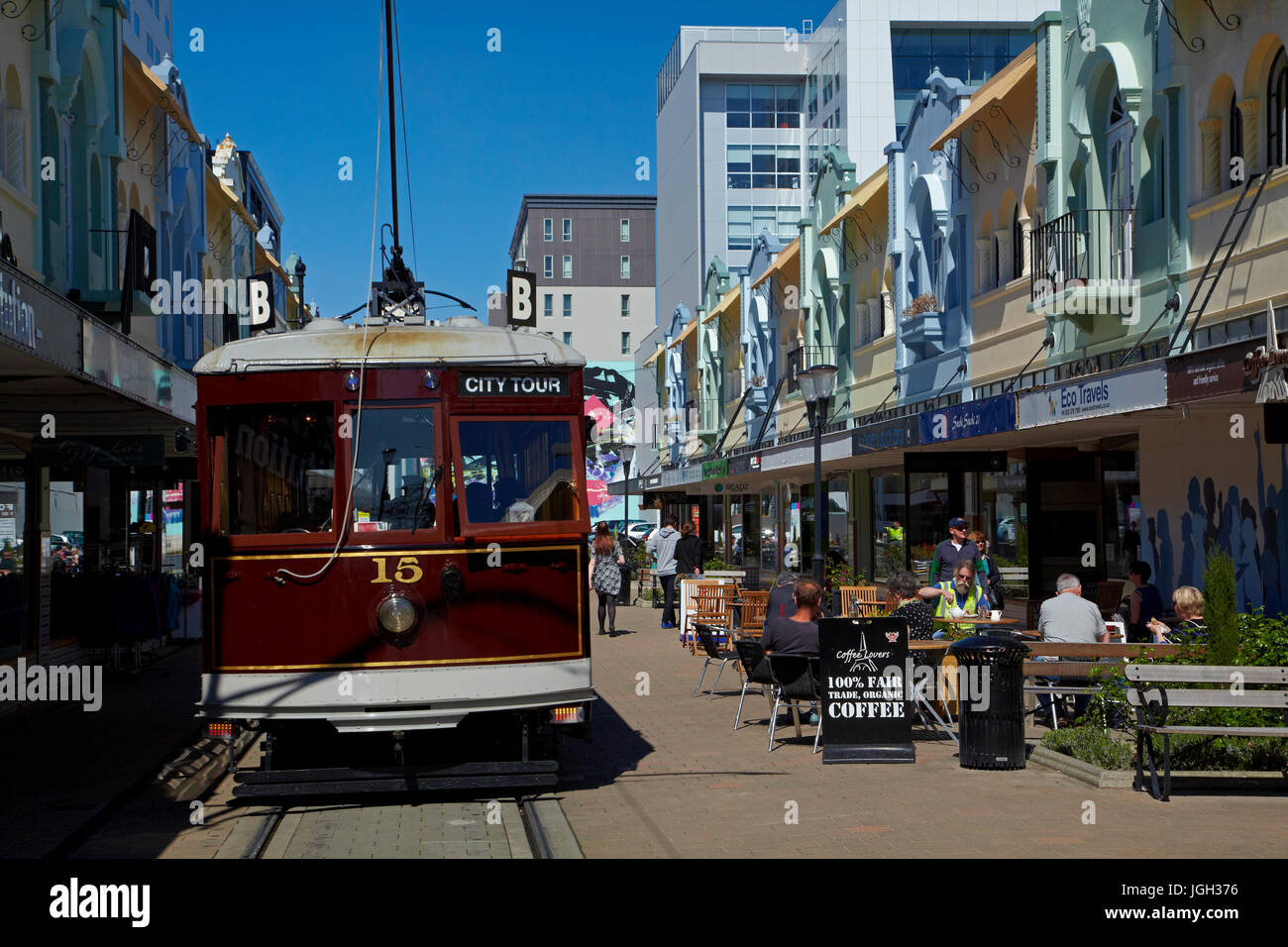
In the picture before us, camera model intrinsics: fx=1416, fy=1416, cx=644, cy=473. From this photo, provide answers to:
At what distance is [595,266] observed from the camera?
107188 mm

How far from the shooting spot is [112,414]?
13078mm

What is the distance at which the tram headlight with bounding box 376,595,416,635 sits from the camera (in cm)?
880

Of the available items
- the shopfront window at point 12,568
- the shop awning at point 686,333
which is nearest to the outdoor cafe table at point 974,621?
the shopfront window at point 12,568

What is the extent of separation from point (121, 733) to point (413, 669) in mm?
5302

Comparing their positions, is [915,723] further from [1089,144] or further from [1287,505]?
[1089,144]

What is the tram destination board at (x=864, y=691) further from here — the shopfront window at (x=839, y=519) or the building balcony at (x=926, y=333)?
the shopfront window at (x=839, y=519)

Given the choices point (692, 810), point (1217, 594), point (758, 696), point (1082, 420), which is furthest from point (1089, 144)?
point (692, 810)

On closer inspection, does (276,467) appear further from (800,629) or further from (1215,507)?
(1215,507)

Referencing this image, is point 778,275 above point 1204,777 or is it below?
above

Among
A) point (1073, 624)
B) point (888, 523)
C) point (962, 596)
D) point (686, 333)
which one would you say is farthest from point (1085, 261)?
point (686, 333)

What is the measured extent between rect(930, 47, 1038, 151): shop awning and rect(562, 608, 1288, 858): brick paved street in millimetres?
9605

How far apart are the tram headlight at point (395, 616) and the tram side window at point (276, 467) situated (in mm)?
659

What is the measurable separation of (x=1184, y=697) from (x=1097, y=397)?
14.2ft

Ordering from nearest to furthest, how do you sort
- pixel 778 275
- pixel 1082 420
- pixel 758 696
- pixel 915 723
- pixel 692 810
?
pixel 692 810 → pixel 915 723 → pixel 1082 420 → pixel 758 696 → pixel 778 275
